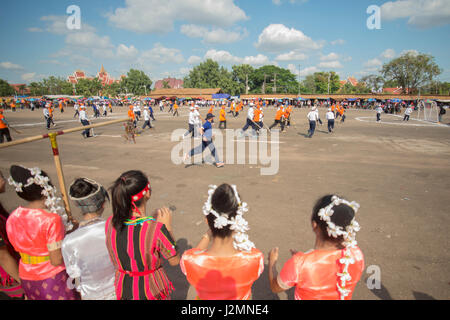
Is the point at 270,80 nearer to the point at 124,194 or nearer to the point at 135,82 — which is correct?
the point at 135,82

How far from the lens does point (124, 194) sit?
1.80m

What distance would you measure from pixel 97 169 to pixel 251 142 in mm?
6857

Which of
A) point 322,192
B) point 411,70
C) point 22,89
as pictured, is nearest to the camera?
point 322,192

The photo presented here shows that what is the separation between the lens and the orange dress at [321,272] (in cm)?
165

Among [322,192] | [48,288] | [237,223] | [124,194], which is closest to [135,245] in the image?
[124,194]

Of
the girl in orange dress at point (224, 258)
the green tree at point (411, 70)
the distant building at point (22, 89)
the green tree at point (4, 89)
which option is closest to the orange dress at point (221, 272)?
the girl in orange dress at point (224, 258)

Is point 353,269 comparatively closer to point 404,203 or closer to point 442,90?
point 404,203

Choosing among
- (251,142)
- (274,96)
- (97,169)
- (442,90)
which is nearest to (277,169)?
(251,142)

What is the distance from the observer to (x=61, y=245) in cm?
183

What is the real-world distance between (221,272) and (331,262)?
76 cm

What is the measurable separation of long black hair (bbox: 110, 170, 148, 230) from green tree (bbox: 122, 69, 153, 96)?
94.3 metres

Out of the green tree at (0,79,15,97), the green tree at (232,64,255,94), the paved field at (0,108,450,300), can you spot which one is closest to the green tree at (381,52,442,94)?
the green tree at (232,64,255,94)

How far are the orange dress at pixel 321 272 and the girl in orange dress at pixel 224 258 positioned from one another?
254 mm
